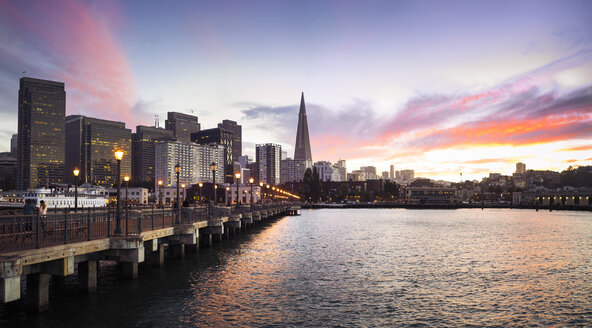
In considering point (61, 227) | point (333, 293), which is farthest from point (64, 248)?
point (333, 293)

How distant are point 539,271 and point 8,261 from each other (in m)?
38.6

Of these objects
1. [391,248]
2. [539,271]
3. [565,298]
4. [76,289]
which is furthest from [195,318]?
[391,248]

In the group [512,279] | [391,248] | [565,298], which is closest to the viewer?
[565,298]

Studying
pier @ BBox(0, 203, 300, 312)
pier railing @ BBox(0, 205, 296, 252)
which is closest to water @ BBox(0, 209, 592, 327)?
pier @ BBox(0, 203, 300, 312)

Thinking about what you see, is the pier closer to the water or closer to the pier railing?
the pier railing

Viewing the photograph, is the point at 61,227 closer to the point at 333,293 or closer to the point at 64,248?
the point at 64,248

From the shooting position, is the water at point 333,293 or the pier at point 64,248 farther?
the water at point 333,293

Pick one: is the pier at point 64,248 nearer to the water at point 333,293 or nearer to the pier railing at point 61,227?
the pier railing at point 61,227

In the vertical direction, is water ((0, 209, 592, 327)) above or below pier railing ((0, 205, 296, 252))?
below

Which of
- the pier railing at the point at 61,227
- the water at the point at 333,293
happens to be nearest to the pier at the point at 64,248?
the pier railing at the point at 61,227

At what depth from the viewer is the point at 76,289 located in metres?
26.5

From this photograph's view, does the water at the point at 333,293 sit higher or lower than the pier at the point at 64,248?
lower

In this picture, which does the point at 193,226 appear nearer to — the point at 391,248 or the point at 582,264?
the point at 391,248

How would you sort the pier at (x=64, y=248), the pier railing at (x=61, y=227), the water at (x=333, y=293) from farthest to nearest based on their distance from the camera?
the water at (x=333, y=293)
the pier railing at (x=61, y=227)
the pier at (x=64, y=248)
